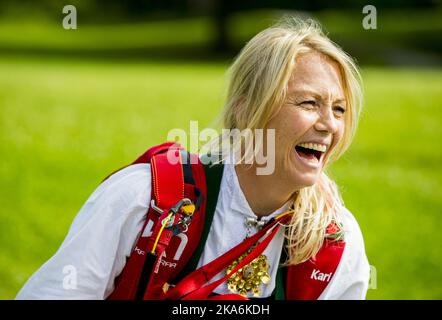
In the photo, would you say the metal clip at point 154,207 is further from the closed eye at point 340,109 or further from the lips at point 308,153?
the closed eye at point 340,109

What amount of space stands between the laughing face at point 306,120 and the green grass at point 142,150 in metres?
0.88

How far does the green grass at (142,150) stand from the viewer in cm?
724

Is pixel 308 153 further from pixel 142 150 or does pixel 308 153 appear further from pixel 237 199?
pixel 142 150

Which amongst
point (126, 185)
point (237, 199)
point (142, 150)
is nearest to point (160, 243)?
point (126, 185)

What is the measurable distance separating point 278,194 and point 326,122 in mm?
390

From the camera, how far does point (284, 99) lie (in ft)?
10.5

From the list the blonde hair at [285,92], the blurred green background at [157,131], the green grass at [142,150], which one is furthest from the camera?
the blurred green background at [157,131]

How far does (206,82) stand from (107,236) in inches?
680

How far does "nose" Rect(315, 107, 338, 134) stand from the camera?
127 inches

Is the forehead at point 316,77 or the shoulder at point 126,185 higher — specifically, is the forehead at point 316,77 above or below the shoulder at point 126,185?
above

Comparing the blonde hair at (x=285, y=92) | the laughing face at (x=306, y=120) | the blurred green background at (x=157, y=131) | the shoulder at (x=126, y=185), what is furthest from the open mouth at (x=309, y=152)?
the blurred green background at (x=157, y=131)

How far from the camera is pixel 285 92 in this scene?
3211mm

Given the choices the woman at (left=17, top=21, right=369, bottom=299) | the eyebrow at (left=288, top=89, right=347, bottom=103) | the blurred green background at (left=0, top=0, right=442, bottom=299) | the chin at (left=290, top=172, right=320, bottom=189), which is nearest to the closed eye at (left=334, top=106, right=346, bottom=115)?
the woman at (left=17, top=21, right=369, bottom=299)

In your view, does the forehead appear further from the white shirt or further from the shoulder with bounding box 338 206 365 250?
the white shirt
